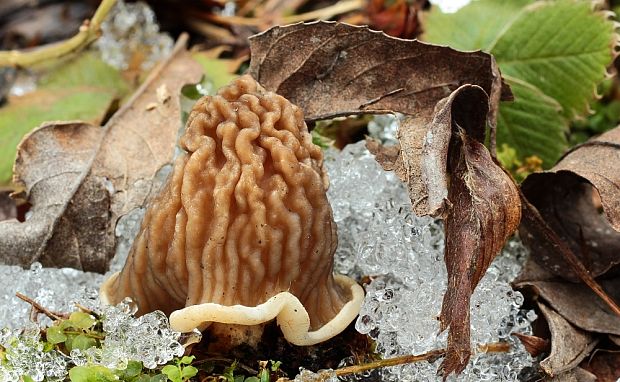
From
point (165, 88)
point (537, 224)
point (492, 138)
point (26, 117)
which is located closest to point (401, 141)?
point (492, 138)

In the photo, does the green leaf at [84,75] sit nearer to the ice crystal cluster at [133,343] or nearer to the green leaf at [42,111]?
the green leaf at [42,111]

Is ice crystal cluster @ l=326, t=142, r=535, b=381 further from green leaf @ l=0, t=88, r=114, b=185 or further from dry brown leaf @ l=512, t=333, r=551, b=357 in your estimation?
green leaf @ l=0, t=88, r=114, b=185

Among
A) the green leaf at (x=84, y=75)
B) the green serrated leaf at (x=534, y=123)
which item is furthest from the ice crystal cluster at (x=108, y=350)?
the green serrated leaf at (x=534, y=123)

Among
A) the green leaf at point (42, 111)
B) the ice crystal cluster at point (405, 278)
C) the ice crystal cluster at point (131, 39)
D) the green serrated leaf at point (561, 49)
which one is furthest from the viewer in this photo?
the ice crystal cluster at point (131, 39)

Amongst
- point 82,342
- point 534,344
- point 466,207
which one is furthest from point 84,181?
point 534,344

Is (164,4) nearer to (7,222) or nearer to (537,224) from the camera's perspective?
(7,222)

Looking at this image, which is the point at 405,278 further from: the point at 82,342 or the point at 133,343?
the point at 82,342
